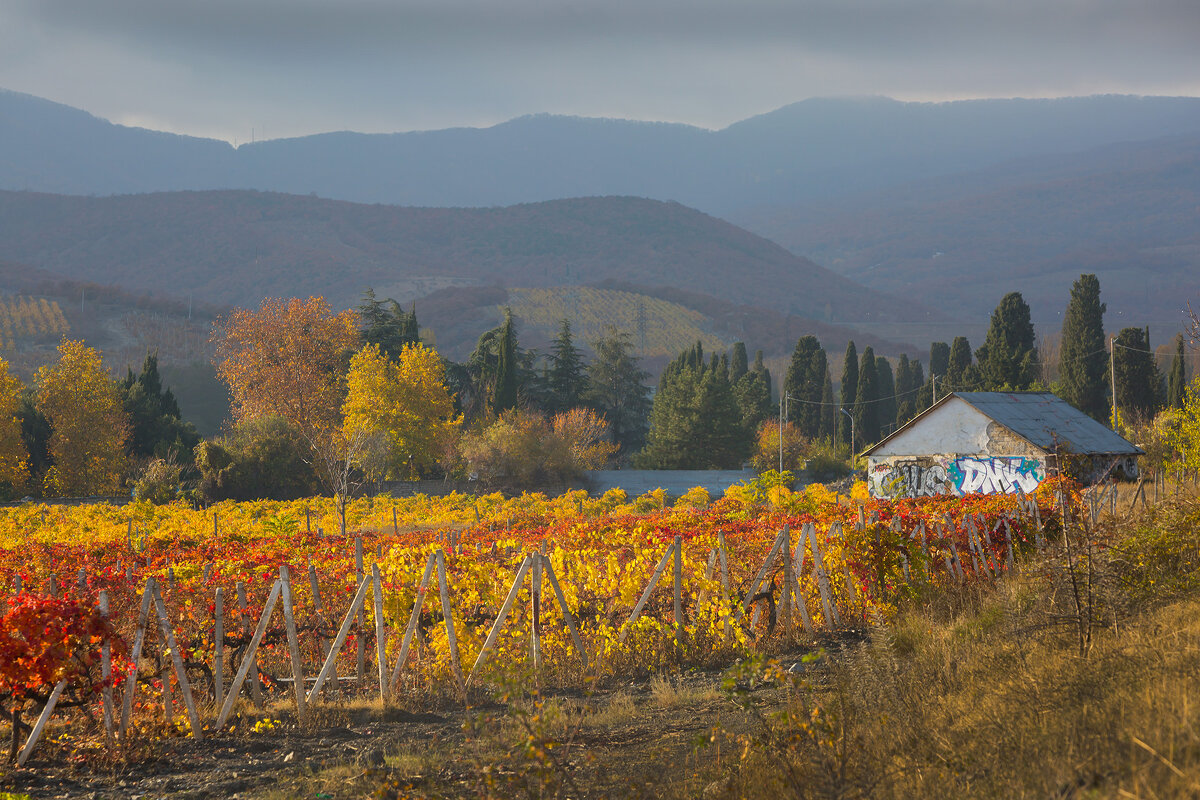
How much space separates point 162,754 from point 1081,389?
1982 inches

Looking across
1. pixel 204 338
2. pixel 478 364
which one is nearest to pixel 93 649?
pixel 478 364

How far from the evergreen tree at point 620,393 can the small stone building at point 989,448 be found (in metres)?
42.2

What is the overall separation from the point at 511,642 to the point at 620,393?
6699 cm

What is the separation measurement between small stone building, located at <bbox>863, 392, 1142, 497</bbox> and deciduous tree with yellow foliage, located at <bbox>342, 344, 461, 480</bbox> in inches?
944

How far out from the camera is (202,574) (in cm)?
1156

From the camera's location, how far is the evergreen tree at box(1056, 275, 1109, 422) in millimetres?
49031

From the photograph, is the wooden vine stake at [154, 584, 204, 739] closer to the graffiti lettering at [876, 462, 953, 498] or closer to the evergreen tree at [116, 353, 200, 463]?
the graffiti lettering at [876, 462, 953, 498]

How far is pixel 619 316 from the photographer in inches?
7131

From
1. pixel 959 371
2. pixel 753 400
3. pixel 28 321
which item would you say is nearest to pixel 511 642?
pixel 959 371

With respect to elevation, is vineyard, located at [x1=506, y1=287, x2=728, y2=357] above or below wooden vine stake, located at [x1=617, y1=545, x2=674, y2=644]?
above

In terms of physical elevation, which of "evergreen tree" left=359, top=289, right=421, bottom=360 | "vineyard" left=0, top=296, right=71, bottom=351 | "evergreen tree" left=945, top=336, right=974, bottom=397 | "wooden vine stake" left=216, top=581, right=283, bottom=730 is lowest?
"wooden vine stake" left=216, top=581, right=283, bottom=730

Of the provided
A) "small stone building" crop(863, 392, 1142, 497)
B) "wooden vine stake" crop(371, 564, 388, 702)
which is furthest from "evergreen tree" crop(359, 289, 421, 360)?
"wooden vine stake" crop(371, 564, 388, 702)

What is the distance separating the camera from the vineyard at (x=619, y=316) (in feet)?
559

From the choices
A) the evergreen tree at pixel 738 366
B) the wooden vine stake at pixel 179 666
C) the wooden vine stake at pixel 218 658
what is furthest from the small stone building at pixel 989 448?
the evergreen tree at pixel 738 366
